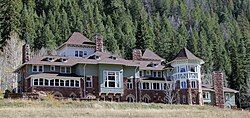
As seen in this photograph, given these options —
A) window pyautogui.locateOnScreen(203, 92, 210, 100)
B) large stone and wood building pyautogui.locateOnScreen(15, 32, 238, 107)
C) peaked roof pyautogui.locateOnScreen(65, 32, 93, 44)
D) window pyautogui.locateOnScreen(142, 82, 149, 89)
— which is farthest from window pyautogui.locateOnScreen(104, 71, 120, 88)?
window pyautogui.locateOnScreen(203, 92, 210, 100)

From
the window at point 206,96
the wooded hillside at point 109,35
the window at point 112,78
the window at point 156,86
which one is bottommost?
the window at point 206,96

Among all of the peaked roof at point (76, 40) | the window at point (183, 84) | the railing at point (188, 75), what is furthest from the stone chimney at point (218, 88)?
the peaked roof at point (76, 40)

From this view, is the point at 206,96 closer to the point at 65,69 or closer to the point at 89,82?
the point at 89,82

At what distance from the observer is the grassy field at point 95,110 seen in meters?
49.8

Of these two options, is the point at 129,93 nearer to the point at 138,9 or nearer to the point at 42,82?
the point at 42,82

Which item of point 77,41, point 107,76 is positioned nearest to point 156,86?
point 107,76

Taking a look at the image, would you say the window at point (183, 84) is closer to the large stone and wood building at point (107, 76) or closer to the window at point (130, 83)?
the large stone and wood building at point (107, 76)

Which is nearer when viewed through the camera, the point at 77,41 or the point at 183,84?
the point at 183,84

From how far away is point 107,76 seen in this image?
7312cm

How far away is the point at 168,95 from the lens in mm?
77500

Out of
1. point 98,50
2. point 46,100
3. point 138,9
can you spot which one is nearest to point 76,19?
point 138,9

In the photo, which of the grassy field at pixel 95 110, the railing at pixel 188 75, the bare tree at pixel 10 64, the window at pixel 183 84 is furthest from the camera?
the bare tree at pixel 10 64

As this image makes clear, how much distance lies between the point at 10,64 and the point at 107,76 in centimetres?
2406

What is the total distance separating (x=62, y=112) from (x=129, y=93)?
85.4 ft
